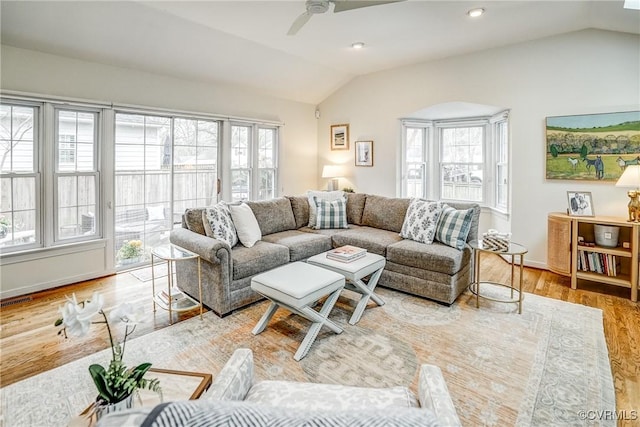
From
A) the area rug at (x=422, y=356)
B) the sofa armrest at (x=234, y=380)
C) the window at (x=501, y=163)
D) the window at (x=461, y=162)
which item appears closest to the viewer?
the sofa armrest at (x=234, y=380)

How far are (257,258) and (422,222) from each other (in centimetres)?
183

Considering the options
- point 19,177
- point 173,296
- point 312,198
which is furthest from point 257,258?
point 19,177

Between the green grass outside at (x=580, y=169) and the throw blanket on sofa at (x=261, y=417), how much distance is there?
446 cm

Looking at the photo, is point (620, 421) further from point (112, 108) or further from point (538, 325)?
point (112, 108)

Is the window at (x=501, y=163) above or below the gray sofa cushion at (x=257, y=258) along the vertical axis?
above

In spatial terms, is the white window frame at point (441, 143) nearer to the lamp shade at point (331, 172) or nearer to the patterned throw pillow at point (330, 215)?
the lamp shade at point (331, 172)

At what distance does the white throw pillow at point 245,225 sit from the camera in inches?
141

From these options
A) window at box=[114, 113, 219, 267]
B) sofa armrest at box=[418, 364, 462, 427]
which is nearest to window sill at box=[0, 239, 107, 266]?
window at box=[114, 113, 219, 267]

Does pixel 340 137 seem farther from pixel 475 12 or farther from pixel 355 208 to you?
pixel 475 12

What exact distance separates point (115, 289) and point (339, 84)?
480 centimetres

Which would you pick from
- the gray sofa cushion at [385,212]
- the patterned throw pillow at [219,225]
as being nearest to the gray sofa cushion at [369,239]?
the gray sofa cushion at [385,212]

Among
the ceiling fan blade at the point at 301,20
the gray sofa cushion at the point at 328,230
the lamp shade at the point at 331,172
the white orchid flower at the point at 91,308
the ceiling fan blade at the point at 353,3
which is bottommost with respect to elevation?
the white orchid flower at the point at 91,308

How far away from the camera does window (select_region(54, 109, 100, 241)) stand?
3.79 meters

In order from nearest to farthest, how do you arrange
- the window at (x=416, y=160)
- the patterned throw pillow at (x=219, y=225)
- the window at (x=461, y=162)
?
1. the patterned throw pillow at (x=219, y=225)
2. the window at (x=461, y=162)
3. the window at (x=416, y=160)
